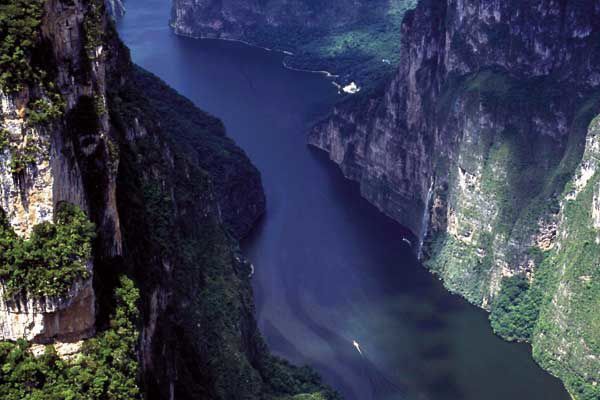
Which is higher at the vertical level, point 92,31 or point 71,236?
point 92,31

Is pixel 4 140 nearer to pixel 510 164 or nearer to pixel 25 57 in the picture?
pixel 25 57

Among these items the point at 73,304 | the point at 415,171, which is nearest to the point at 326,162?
the point at 415,171

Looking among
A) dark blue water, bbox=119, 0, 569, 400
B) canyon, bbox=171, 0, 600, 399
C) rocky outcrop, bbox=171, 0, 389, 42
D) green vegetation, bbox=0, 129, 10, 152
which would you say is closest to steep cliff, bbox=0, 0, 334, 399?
green vegetation, bbox=0, 129, 10, 152

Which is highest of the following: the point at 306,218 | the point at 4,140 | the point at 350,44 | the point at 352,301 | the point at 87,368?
the point at 4,140

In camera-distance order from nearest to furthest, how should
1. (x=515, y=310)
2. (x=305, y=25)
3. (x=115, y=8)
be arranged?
1. (x=515, y=310)
2. (x=305, y=25)
3. (x=115, y=8)

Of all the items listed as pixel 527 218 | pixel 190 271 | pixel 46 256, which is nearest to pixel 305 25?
pixel 527 218

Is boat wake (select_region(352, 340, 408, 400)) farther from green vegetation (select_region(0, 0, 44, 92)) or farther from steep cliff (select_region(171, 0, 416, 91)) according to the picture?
steep cliff (select_region(171, 0, 416, 91))
